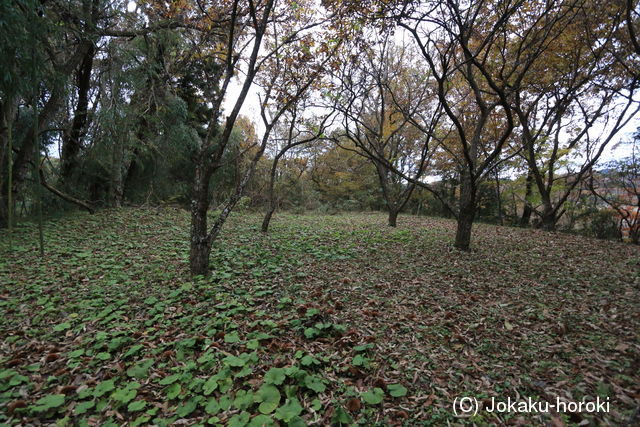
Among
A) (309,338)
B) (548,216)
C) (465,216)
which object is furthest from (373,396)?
(548,216)

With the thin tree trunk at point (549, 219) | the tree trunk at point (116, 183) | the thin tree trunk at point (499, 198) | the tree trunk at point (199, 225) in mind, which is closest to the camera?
the tree trunk at point (199, 225)

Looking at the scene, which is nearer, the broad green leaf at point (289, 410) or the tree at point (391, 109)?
the broad green leaf at point (289, 410)

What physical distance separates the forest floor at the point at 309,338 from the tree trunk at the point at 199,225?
29cm

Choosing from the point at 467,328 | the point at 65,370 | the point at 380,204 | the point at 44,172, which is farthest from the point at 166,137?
the point at 380,204

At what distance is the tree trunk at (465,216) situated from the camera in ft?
16.9

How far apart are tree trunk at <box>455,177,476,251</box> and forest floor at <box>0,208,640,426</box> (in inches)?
21.8

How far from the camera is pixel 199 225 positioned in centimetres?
372

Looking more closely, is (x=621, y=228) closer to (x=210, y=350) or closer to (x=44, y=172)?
(x=210, y=350)

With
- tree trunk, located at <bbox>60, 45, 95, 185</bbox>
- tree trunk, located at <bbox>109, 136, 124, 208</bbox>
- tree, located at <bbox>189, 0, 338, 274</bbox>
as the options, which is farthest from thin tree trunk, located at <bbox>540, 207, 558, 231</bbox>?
tree trunk, located at <bbox>60, 45, 95, 185</bbox>

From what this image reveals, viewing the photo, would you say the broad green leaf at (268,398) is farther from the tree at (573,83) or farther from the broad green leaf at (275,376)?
the tree at (573,83)

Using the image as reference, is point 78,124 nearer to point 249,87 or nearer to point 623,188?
point 249,87

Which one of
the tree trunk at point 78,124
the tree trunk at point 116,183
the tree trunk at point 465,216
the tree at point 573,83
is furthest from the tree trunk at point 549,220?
the tree trunk at point 78,124

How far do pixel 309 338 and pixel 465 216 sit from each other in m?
4.09

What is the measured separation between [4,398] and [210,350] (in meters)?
1.34
